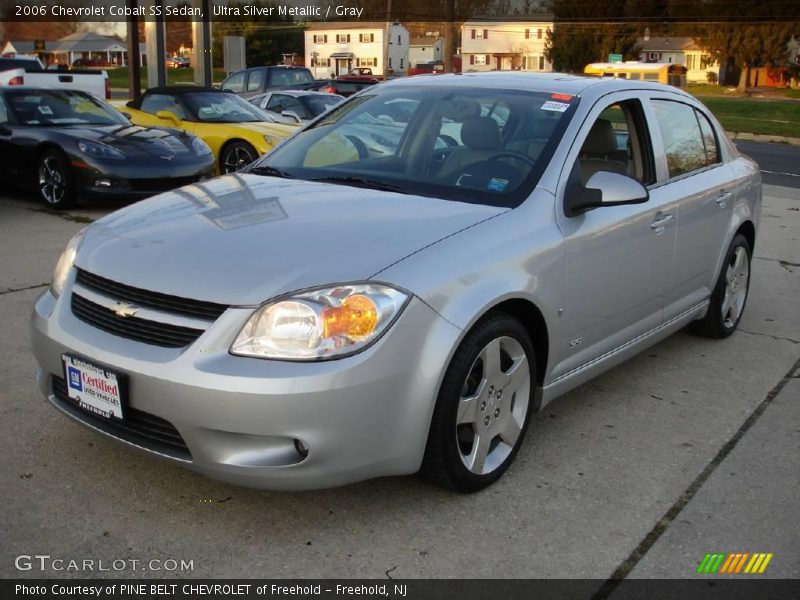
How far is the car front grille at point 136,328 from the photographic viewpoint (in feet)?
9.65

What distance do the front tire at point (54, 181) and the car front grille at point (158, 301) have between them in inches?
254

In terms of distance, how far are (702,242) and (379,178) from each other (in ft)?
6.60

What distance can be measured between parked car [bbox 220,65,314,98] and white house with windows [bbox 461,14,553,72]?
2810 inches

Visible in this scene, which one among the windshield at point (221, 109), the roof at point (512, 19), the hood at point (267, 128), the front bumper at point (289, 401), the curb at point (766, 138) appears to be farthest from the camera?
the roof at point (512, 19)

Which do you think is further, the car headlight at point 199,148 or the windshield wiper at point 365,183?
the car headlight at point 199,148

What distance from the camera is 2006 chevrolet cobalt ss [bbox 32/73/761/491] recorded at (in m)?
2.88

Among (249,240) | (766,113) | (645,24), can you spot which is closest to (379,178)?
(249,240)

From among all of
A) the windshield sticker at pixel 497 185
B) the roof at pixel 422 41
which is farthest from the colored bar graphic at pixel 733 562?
the roof at pixel 422 41

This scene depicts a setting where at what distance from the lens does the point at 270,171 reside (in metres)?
4.33

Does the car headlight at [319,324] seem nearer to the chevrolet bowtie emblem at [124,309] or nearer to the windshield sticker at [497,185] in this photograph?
the chevrolet bowtie emblem at [124,309]

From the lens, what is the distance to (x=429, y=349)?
302 cm

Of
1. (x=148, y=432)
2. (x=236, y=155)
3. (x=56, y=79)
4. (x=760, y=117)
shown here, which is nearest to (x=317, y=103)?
(x=236, y=155)

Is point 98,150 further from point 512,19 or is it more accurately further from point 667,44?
point 667,44

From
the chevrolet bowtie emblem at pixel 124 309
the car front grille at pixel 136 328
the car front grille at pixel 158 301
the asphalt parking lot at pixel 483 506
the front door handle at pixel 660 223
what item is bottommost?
the asphalt parking lot at pixel 483 506
